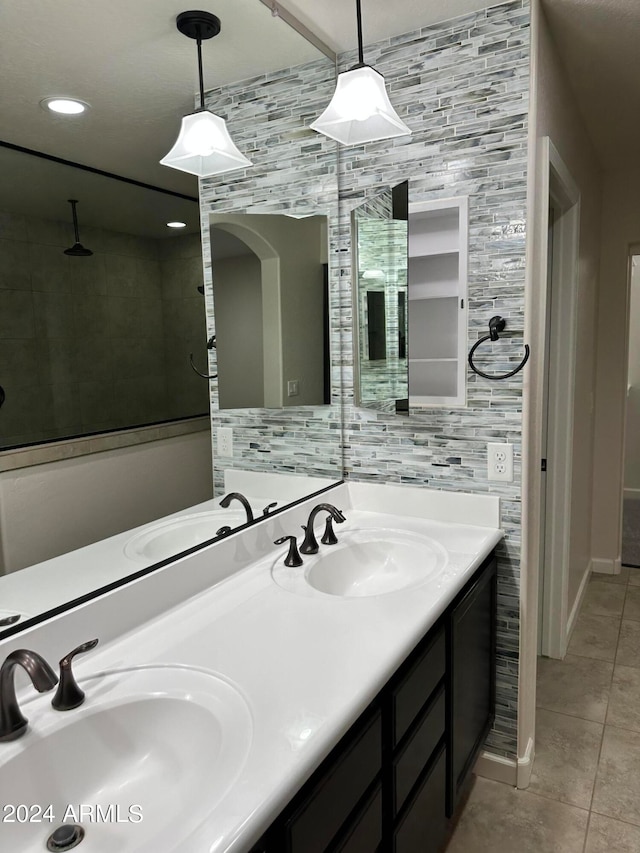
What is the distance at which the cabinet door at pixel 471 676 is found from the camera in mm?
1711

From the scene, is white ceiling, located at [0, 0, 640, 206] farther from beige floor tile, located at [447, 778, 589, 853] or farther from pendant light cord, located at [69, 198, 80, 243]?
beige floor tile, located at [447, 778, 589, 853]

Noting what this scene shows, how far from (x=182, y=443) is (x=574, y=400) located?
7.09 feet

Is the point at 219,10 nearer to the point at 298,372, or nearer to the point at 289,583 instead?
the point at 298,372

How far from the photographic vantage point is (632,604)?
3.52 meters

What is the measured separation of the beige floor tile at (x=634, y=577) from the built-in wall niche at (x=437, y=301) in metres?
2.54

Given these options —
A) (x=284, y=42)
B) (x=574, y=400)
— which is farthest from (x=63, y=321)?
(x=574, y=400)

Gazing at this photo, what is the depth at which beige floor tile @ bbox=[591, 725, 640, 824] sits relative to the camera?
6.63ft

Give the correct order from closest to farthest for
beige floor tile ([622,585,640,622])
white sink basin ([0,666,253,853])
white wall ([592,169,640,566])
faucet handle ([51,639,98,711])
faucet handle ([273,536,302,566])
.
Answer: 1. white sink basin ([0,666,253,853])
2. faucet handle ([51,639,98,711])
3. faucet handle ([273,536,302,566])
4. beige floor tile ([622,585,640,622])
5. white wall ([592,169,640,566])

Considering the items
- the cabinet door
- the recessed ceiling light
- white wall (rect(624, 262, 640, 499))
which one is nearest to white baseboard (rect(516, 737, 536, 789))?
the cabinet door

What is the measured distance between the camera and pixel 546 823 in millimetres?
1983

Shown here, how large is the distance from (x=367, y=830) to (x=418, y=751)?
0.29m

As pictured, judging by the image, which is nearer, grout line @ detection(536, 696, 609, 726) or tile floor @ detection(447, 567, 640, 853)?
tile floor @ detection(447, 567, 640, 853)

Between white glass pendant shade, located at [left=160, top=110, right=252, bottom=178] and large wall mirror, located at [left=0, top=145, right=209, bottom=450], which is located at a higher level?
white glass pendant shade, located at [left=160, top=110, right=252, bottom=178]

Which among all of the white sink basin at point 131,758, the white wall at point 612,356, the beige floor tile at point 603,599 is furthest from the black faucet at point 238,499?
the white wall at point 612,356
